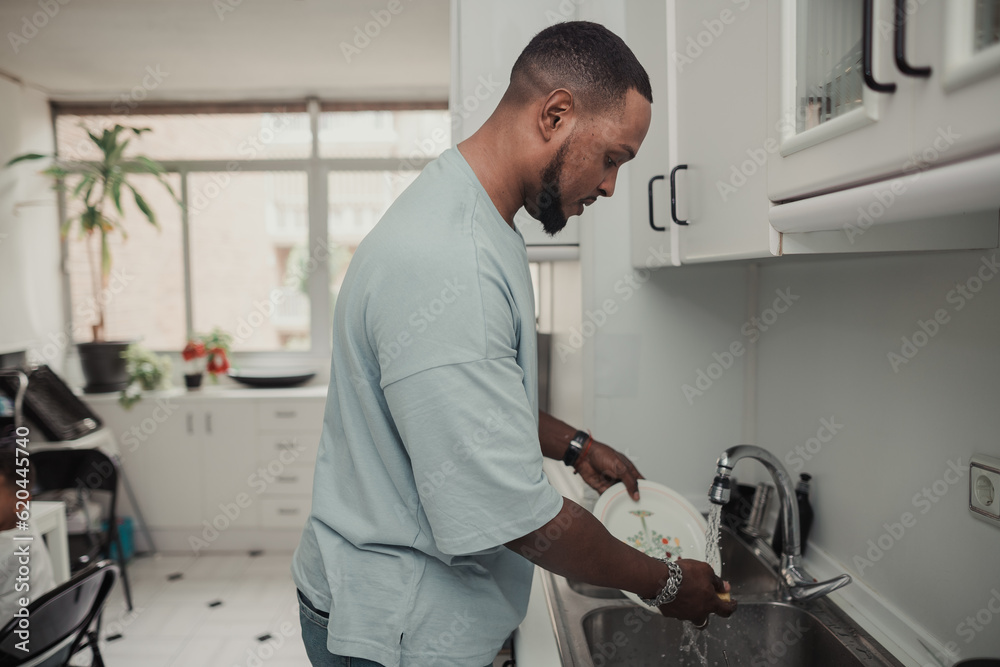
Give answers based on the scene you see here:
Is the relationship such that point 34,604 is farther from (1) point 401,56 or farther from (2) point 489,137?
(1) point 401,56

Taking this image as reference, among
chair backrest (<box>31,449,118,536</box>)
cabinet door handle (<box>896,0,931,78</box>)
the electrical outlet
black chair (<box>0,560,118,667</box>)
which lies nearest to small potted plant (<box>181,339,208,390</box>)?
chair backrest (<box>31,449,118,536</box>)

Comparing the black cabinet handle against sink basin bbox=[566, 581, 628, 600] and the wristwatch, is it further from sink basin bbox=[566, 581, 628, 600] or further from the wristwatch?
sink basin bbox=[566, 581, 628, 600]

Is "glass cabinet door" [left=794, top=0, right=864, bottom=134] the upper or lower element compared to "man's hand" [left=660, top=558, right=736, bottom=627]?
upper

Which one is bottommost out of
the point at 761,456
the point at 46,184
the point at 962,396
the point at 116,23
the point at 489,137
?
the point at 761,456

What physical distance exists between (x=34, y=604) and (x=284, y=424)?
2.03 m

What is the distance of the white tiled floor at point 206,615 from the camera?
257cm

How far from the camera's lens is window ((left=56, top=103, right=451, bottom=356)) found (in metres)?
3.98

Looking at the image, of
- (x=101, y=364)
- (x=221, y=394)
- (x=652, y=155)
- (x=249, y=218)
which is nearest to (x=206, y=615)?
(x=221, y=394)

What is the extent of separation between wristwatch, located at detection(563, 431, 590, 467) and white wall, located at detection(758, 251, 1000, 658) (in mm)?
518

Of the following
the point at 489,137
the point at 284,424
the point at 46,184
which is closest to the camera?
the point at 489,137

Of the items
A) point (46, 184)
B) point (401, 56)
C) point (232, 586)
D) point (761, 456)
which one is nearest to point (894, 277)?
point (761, 456)

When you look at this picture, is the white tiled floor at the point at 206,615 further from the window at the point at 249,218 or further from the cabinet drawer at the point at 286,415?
the window at the point at 249,218

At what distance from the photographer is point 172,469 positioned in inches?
139

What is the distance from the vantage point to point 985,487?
0.93m
